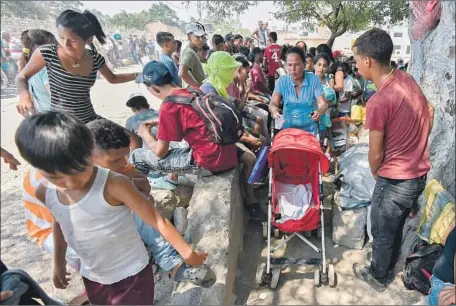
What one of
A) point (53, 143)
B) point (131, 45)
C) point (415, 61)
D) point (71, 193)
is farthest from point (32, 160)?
point (131, 45)

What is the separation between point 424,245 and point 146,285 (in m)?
2.17

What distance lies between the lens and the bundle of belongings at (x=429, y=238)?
7.97 feet

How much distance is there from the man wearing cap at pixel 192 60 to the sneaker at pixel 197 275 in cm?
263

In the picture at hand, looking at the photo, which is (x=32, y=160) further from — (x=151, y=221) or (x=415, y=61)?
(x=415, y=61)

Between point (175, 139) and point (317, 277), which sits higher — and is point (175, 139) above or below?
above

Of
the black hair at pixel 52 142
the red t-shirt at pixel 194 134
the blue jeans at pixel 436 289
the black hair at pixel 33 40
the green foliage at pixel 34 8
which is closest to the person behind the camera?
the black hair at pixel 52 142

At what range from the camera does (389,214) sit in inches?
99.0

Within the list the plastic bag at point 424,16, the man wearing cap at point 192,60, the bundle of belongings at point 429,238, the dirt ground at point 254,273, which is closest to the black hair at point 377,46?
the plastic bag at point 424,16

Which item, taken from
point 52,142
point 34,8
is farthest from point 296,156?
point 34,8

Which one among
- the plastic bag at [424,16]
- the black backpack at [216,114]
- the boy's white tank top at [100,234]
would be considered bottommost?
the boy's white tank top at [100,234]

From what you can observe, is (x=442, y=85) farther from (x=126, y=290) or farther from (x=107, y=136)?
(x=126, y=290)

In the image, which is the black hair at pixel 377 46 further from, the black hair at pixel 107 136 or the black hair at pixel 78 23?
the black hair at pixel 78 23

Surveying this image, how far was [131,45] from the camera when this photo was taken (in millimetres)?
21922

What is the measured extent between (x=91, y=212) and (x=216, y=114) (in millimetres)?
1407
